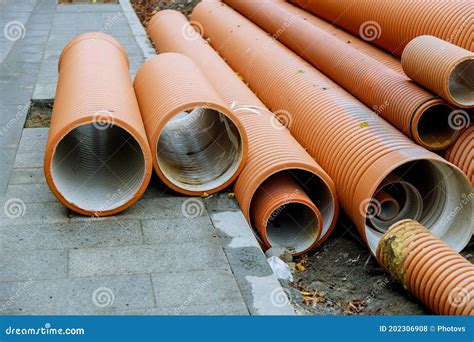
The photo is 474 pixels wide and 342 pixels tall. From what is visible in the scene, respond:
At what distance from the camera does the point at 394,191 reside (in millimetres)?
6477

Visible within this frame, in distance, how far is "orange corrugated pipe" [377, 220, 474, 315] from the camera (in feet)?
15.9

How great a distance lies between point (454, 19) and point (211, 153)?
2.85 m

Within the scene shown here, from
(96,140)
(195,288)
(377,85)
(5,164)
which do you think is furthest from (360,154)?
(5,164)

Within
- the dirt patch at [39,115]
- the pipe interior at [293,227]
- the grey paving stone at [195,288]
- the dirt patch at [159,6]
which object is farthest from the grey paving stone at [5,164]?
the dirt patch at [159,6]

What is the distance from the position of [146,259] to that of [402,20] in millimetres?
4225

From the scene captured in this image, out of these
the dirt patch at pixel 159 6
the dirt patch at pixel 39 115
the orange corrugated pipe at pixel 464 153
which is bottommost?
the dirt patch at pixel 159 6

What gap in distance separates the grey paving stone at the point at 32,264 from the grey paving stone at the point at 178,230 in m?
0.77

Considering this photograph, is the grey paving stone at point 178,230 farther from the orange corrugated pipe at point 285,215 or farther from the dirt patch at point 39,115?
the dirt patch at point 39,115

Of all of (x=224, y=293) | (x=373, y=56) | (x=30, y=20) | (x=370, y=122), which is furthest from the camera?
(x=30, y=20)

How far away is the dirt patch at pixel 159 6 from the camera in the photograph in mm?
15602

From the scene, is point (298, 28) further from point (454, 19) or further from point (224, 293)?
point (224, 293)

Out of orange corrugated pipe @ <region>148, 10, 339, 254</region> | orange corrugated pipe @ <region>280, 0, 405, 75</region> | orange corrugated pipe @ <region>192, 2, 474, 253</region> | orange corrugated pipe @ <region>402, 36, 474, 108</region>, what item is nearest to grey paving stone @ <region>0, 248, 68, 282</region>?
orange corrugated pipe @ <region>148, 10, 339, 254</region>

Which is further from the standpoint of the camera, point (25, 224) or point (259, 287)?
point (25, 224)

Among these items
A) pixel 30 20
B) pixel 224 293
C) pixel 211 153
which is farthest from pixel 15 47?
pixel 224 293
